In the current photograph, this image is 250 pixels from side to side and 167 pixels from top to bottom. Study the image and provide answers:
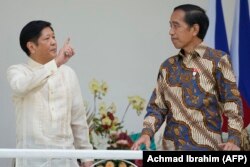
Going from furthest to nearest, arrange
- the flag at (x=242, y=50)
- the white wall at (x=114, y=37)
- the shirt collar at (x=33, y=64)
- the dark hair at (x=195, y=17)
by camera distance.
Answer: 1. the white wall at (x=114, y=37)
2. the flag at (x=242, y=50)
3. the shirt collar at (x=33, y=64)
4. the dark hair at (x=195, y=17)

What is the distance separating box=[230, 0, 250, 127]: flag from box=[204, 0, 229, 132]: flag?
0.26 ft

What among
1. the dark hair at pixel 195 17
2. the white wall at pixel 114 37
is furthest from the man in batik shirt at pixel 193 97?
the white wall at pixel 114 37

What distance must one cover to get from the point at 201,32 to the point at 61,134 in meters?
0.97

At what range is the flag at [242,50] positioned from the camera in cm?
592

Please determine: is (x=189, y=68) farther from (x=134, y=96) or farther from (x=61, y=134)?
(x=134, y=96)

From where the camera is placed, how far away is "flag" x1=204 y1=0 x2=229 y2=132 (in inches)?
237

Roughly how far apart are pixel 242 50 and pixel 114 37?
99cm

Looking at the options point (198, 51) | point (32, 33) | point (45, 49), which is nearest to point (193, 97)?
point (198, 51)

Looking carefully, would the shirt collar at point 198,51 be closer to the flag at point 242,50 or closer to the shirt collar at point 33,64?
the shirt collar at point 33,64

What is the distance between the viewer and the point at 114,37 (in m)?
6.24

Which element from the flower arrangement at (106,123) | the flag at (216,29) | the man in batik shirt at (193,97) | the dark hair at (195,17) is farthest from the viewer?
the flag at (216,29)

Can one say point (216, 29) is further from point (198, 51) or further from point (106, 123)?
point (198, 51)

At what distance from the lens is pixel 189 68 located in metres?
4.18

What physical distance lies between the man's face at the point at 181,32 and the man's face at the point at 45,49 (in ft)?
2.55
